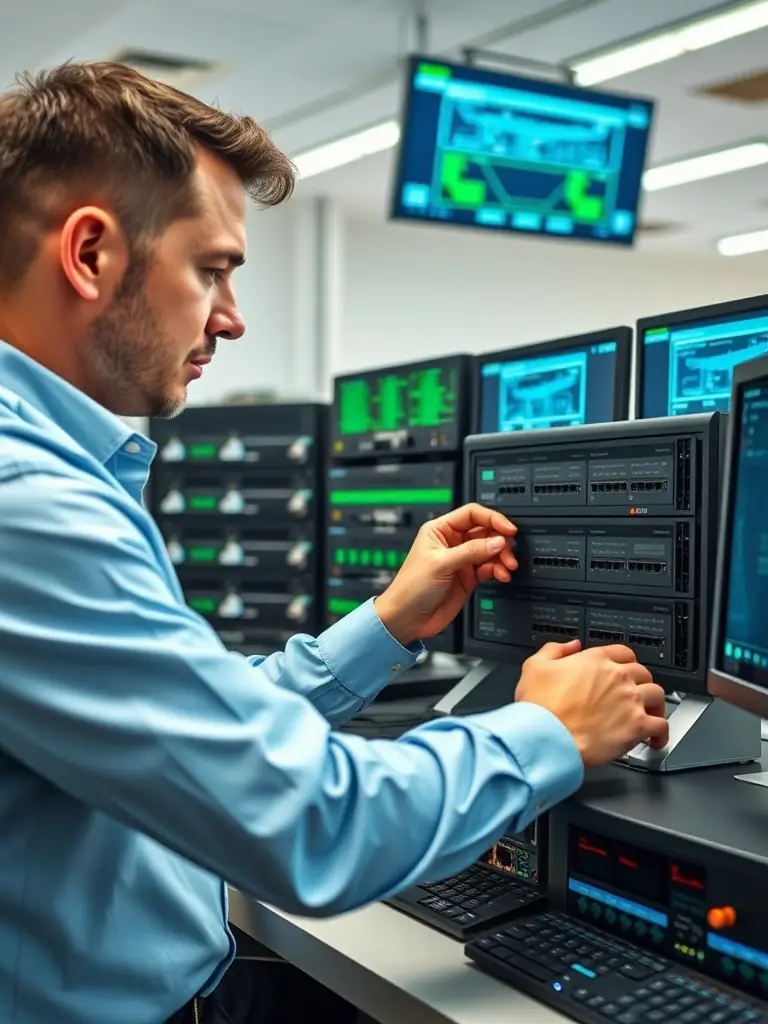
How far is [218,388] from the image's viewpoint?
7004mm

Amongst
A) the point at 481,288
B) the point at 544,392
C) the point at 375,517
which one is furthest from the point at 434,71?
the point at 481,288

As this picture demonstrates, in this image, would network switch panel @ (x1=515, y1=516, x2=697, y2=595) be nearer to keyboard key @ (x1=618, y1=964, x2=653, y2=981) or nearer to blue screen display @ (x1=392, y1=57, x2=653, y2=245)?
keyboard key @ (x1=618, y1=964, x2=653, y2=981)

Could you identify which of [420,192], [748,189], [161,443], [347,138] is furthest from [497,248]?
[161,443]

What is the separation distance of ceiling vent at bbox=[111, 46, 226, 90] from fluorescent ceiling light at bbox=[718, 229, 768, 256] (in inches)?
167

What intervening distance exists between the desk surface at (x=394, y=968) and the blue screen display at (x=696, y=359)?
2.26 feet

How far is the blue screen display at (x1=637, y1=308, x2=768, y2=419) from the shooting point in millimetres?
1369

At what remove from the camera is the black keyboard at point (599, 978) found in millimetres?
833

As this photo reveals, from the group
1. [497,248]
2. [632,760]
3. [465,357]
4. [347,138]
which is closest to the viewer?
[632,760]

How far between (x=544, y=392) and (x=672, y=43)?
323 cm

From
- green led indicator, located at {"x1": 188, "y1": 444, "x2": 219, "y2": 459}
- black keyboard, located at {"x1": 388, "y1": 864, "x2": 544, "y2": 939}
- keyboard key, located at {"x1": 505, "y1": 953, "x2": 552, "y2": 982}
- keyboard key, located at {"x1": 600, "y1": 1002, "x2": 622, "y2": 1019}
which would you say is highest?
green led indicator, located at {"x1": 188, "y1": 444, "x2": 219, "y2": 459}

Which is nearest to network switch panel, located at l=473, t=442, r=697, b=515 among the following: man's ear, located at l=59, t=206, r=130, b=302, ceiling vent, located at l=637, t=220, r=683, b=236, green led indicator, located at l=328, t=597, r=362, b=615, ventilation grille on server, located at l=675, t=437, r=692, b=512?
ventilation grille on server, located at l=675, t=437, r=692, b=512

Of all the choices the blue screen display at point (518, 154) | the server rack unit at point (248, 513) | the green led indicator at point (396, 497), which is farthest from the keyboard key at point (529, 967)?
the blue screen display at point (518, 154)

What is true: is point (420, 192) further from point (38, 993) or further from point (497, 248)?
point (497, 248)

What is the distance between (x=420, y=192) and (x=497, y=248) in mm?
4263
